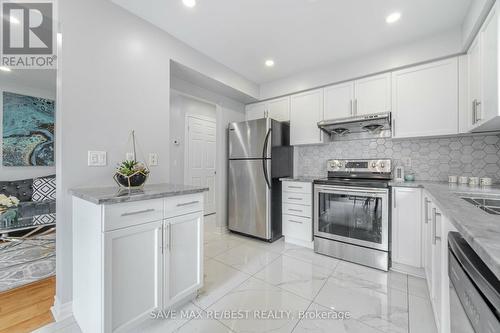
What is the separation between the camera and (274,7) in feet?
6.07

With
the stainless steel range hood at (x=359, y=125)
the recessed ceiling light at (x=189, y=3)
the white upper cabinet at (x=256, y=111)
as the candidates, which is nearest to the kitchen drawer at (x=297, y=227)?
the stainless steel range hood at (x=359, y=125)

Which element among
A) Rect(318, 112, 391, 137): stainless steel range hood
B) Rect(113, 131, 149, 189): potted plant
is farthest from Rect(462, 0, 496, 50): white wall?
Rect(113, 131, 149, 189): potted plant

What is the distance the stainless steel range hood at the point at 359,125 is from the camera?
245 cm

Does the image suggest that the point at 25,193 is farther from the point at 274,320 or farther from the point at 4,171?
the point at 274,320

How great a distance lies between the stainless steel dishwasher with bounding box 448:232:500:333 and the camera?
1.56 ft

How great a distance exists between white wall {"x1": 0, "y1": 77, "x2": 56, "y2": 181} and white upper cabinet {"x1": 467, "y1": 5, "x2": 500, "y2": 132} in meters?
5.79

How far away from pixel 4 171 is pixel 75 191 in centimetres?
329

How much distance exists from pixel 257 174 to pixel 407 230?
73.2 inches

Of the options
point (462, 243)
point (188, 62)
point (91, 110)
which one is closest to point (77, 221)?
point (91, 110)

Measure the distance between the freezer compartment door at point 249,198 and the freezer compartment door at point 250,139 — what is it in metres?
0.12

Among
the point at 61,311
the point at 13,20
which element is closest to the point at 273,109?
the point at 13,20

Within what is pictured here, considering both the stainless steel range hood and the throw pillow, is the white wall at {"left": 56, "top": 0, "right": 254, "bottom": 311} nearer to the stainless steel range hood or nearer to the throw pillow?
the stainless steel range hood

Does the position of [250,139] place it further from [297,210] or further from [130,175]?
[130,175]

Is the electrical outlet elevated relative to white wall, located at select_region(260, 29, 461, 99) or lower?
lower
